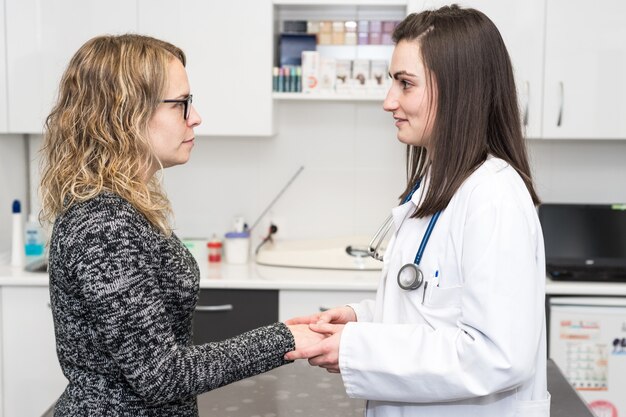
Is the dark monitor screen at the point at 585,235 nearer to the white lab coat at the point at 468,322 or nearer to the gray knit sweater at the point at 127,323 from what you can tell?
the white lab coat at the point at 468,322

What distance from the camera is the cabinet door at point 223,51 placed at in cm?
304

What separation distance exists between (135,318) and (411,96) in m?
0.62

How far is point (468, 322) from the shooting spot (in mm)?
1325

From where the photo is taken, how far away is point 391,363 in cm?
138

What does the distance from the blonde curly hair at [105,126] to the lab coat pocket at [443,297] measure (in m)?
0.47

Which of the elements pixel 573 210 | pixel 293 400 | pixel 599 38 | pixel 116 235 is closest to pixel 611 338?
pixel 573 210

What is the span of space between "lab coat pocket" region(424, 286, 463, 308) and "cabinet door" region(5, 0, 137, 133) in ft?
6.69

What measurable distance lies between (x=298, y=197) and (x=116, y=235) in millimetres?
2163

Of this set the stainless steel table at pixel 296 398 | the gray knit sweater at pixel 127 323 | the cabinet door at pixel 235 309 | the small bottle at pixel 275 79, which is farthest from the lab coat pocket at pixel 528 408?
the small bottle at pixel 275 79

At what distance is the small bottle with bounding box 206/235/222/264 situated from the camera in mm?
3254

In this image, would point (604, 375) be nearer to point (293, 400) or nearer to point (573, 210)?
point (573, 210)

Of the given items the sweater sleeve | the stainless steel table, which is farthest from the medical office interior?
the sweater sleeve

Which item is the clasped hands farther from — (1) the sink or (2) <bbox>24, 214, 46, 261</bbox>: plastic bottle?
(2) <bbox>24, 214, 46, 261</bbox>: plastic bottle

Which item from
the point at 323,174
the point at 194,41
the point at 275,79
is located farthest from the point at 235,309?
the point at 194,41
